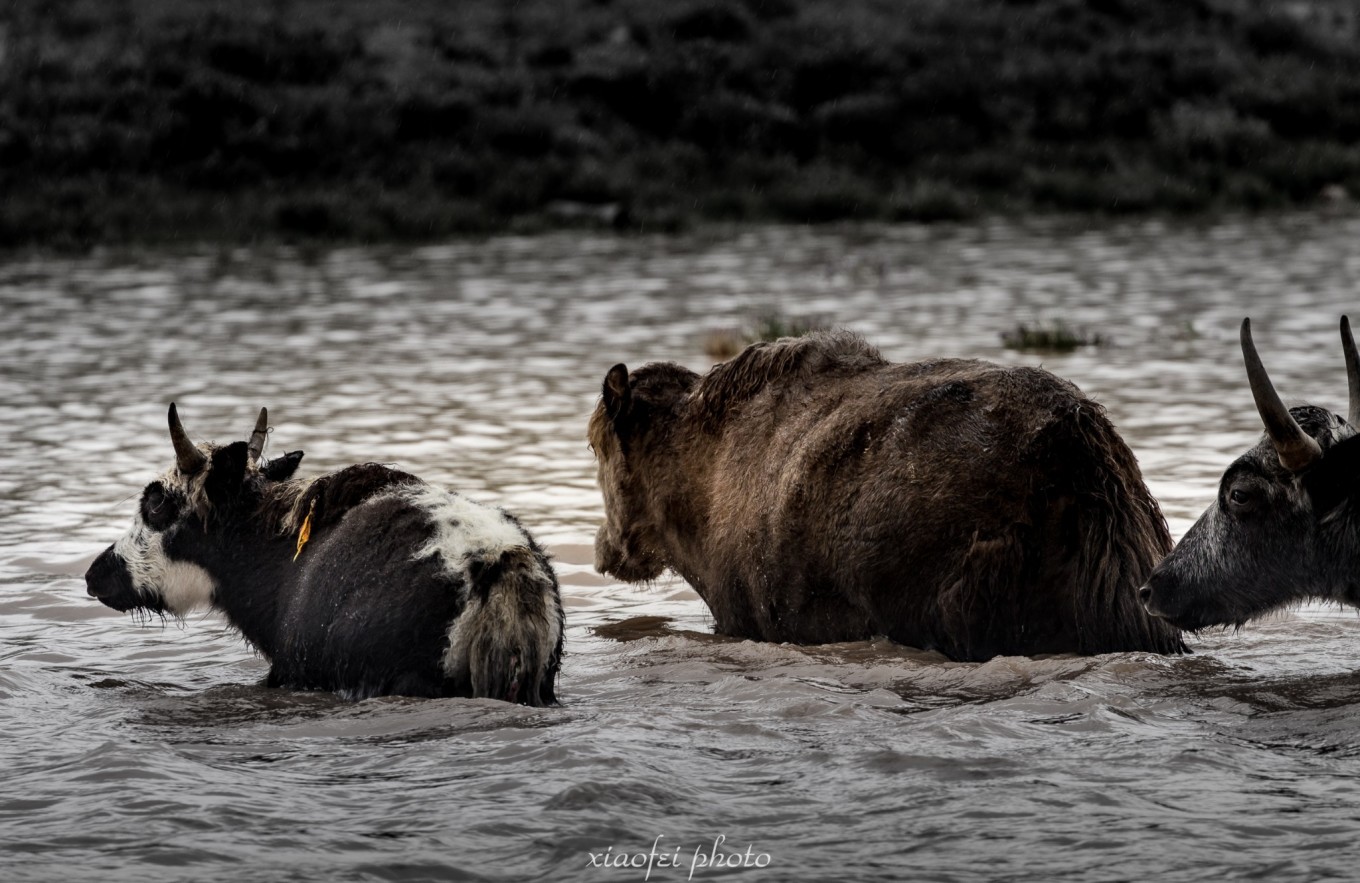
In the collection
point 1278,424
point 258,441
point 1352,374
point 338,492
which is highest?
point 1352,374

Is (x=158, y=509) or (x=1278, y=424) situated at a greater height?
(x=1278, y=424)

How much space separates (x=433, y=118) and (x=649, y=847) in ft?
111

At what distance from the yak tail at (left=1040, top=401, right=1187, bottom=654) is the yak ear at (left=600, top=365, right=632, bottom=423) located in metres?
2.39

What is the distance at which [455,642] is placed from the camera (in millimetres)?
7105

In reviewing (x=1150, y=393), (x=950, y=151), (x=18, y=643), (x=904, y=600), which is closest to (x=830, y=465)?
(x=904, y=600)

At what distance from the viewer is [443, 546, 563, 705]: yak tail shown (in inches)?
279

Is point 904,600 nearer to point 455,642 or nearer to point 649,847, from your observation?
point 455,642

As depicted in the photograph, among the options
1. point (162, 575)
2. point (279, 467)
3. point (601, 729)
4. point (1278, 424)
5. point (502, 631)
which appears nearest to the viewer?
point (601, 729)

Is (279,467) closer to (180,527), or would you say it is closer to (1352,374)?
(180,527)

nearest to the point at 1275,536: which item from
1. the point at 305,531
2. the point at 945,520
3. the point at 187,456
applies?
the point at 945,520

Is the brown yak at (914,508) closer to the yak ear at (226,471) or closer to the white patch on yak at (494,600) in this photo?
the white patch on yak at (494,600)

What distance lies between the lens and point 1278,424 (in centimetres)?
723

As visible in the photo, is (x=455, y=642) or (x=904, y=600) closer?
(x=455, y=642)

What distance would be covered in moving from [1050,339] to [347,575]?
11.3 meters
